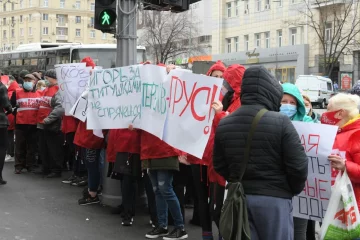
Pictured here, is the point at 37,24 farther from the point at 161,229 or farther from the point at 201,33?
the point at 161,229

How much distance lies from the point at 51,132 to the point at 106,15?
282 centimetres

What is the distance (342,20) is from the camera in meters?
40.8

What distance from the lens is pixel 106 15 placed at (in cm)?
774

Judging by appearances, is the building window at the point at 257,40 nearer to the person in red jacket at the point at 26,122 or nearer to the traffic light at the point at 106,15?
the person in red jacket at the point at 26,122

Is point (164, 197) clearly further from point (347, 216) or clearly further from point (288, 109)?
point (347, 216)

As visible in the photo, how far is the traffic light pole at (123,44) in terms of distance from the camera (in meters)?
7.48

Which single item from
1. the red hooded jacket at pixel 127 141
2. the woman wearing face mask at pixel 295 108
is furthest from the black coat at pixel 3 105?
the woman wearing face mask at pixel 295 108

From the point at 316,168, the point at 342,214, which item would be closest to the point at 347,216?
the point at 342,214

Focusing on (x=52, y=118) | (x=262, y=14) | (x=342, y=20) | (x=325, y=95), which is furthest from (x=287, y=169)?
(x=262, y=14)

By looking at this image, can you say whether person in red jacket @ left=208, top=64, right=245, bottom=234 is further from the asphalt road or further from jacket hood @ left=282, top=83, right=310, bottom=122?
the asphalt road

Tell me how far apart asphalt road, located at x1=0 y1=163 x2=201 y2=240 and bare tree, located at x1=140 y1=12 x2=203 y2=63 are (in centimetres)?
4138

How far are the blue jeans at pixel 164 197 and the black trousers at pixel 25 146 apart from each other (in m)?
4.96

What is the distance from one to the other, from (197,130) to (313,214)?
1445 millimetres

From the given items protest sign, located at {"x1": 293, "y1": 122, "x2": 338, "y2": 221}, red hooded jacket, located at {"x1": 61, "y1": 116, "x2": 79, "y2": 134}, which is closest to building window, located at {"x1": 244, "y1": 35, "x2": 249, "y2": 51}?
red hooded jacket, located at {"x1": 61, "y1": 116, "x2": 79, "y2": 134}
